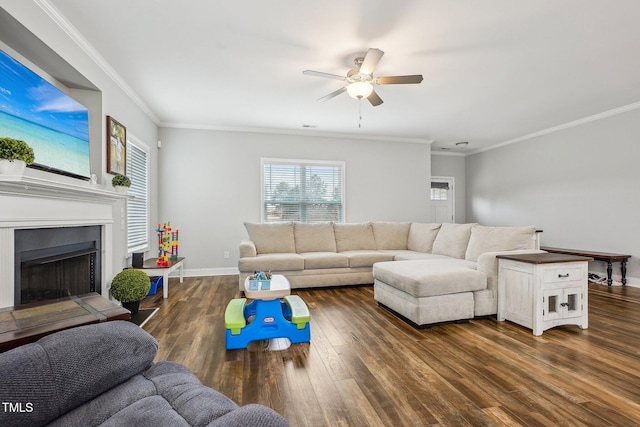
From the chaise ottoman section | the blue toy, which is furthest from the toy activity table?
the chaise ottoman section


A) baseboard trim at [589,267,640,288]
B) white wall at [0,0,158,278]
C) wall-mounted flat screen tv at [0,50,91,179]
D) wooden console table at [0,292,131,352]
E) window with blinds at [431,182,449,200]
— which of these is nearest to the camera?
wooden console table at [0,292,131,352]

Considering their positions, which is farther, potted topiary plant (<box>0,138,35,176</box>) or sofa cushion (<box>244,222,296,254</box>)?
sofa cushion (<box>244,222,296,254</box>)

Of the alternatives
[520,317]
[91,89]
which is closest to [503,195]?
[520,317]

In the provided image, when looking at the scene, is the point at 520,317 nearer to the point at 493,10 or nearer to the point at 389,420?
the point at 389,420

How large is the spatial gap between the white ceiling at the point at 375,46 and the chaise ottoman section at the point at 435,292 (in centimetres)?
213

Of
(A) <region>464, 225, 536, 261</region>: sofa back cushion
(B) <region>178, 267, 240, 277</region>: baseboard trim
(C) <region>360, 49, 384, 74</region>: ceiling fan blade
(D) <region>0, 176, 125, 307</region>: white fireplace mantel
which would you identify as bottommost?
(B) <region>178, 267, 240, 277</region>: baseboard trim

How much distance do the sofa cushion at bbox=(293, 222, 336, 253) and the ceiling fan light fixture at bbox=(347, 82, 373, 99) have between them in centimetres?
252

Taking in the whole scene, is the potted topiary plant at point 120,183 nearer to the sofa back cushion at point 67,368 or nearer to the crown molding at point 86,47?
the crown molding at point 86,47

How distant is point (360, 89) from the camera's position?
2.99m

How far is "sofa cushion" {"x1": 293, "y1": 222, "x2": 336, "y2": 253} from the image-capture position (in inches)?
195

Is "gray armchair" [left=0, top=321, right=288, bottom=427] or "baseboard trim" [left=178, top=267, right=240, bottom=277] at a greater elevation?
"gray armchair" [left=0, top=321, right=288, bottom=427]

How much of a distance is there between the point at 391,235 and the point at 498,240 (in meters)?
2.03

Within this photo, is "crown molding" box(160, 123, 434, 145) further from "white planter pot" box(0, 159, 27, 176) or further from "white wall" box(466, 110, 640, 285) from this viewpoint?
"white planter pot" box(0, 159, 27, 176)

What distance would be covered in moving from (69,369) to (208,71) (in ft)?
10.3
